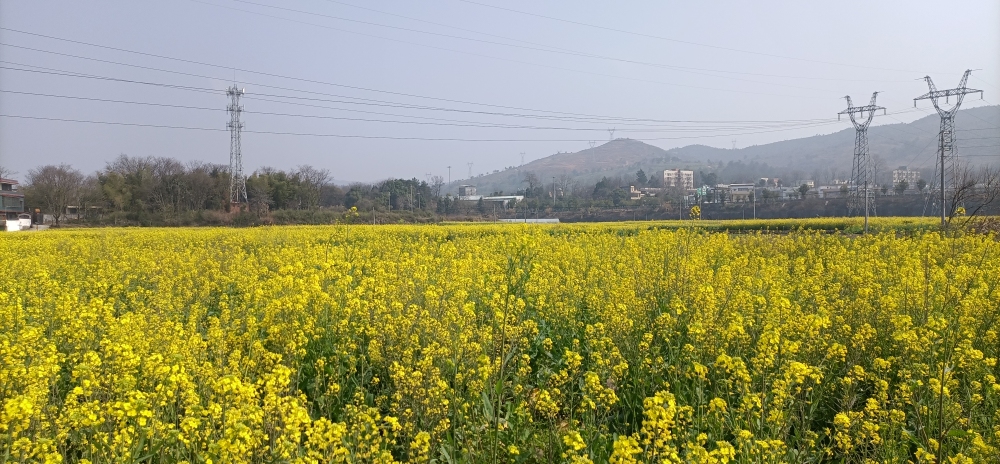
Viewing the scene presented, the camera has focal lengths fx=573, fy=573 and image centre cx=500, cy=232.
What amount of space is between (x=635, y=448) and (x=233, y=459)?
158 cm

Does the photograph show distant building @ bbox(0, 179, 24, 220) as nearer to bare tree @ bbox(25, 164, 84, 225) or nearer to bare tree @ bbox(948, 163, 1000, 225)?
bare tree @ bbox(25, 164, 84, 225)

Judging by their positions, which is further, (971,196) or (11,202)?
(11,202)

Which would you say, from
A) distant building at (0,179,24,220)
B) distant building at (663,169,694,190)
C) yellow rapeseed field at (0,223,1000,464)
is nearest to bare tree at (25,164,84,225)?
distant building at (0,179,24,220)

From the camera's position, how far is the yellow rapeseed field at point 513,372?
264cm

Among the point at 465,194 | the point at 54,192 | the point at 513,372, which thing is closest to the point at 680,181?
the point at 465,194

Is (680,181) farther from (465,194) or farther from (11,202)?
(11,202)

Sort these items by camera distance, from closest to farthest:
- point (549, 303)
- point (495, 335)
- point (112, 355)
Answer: point (112, 355), point (495, 335), point (549, 303)

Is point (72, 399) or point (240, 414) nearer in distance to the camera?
point (240, 414)

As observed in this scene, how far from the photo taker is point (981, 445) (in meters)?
2.55

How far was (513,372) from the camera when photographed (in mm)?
4086

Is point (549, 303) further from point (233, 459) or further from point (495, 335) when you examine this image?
point (233, 459)

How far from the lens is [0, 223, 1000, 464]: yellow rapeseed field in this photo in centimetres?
264

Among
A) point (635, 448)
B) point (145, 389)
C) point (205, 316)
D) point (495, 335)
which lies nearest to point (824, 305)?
point (495, 335)

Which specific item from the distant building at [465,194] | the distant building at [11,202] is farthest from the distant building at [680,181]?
the distant building at [11,202]
